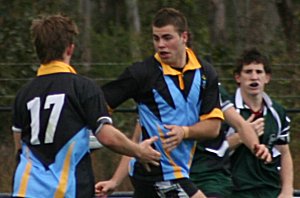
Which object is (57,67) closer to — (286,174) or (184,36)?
(184,36)

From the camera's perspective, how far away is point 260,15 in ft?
52.0

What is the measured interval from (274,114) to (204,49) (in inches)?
316

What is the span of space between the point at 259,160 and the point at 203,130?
79 cm

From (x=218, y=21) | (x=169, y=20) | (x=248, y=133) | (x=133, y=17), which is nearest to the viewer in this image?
(x=169, y=20)

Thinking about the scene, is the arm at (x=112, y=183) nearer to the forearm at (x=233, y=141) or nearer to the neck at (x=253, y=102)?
the forearm at (x=233, y=141)

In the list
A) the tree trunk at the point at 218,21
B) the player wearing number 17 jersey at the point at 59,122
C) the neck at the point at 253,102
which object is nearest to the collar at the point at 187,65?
the neck at the point at 253,102

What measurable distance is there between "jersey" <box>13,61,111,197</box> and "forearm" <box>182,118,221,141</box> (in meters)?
0.83

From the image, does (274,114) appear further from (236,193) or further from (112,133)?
(112,133)

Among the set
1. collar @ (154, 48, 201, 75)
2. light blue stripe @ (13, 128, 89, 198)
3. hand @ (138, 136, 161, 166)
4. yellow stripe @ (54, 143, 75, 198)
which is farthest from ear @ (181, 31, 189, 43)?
yellow stripe @ (54, 143, 75, 198)

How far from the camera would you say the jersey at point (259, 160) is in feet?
25.3

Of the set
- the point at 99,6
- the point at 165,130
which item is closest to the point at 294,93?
the point at 165,130

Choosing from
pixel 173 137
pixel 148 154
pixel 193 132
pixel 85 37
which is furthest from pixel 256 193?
pixel 85 37

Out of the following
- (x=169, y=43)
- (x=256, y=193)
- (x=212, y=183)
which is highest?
(x=169, y=43)

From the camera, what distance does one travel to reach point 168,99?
A: 698 centimetres
